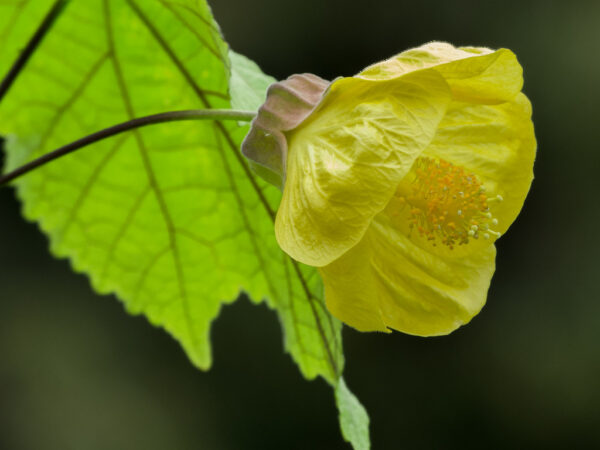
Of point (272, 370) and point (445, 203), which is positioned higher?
point (445, 203)

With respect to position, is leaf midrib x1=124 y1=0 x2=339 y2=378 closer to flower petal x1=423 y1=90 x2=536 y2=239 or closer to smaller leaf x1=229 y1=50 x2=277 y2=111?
smaller leaf x1=229 y1=50 x2=277 y2=111

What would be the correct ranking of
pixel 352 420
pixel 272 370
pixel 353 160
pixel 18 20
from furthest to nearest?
pixel 272 370 → pixel 18 20 → pixel 352 420 → pixel 353 160

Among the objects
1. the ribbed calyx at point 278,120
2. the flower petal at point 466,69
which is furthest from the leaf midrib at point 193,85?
the flower petal at point 466,69

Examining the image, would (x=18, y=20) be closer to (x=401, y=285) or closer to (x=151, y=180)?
(x=151, y=180)

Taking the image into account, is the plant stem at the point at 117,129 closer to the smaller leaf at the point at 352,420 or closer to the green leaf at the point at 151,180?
the green leaf at the point at 151,180

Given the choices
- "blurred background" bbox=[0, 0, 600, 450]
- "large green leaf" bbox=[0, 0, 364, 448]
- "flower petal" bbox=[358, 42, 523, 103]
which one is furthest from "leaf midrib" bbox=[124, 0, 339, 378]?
"blurred background" bbox=[0, 0, 600, 450]

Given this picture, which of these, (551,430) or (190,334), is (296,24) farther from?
(190,334)

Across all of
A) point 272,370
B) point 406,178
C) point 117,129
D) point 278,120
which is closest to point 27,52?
point 117,129
